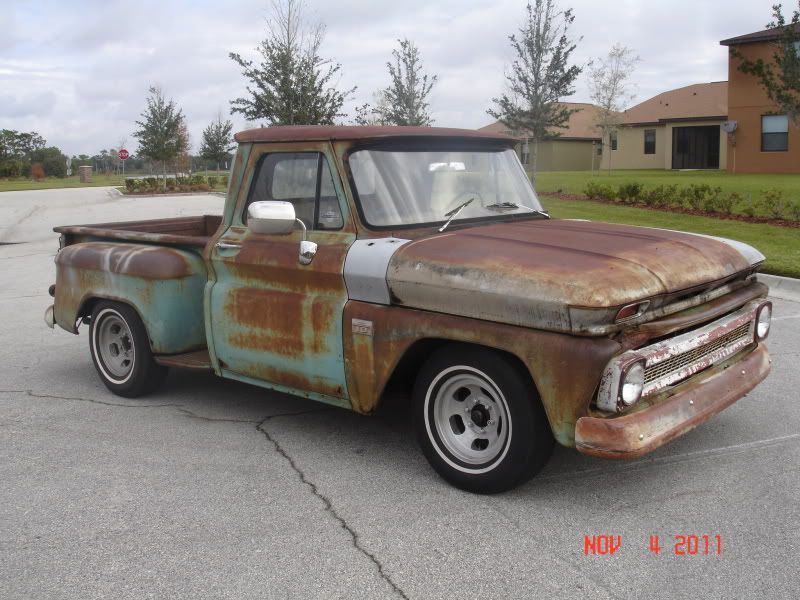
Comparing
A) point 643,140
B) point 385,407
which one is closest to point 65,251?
point 385,407

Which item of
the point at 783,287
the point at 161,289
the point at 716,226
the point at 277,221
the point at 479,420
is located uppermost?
the point at 277,221

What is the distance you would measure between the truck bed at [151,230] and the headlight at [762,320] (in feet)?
11.1

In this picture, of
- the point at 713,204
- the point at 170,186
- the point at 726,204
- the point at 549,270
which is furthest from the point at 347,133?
the point at 170,186

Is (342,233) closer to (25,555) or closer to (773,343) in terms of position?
(25,555)

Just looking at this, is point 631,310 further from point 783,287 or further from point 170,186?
point 170,186

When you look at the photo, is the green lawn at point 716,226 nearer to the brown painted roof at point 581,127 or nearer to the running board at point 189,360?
the running board at point 189,360

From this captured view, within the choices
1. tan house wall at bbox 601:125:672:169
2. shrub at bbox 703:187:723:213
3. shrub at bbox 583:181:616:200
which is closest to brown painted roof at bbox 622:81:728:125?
tan house wall at bbox 601:125:672:169

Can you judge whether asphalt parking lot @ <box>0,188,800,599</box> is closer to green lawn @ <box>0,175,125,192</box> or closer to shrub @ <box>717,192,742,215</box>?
shrub @ <box>717,192,742,215</box>

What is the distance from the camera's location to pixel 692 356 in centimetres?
406

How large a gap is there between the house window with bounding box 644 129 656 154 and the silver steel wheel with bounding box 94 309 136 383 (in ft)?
151

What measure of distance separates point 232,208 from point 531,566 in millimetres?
2913

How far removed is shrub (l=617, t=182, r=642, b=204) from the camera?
1945cm

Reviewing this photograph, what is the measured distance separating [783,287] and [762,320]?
19.4ft

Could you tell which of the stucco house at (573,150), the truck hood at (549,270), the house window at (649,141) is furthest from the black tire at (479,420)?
the stucco house at (573,150)
